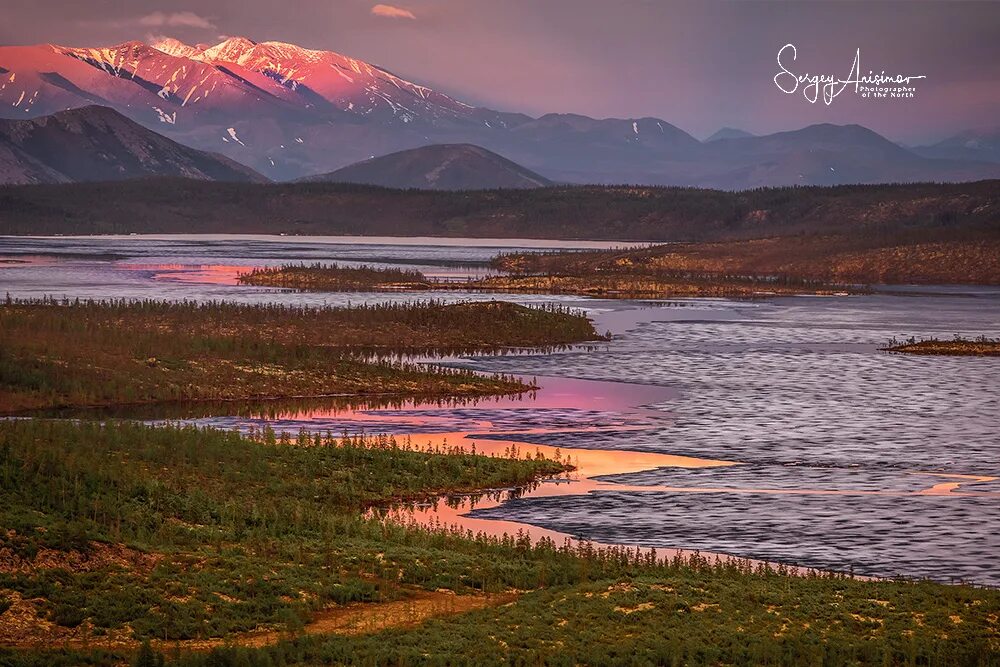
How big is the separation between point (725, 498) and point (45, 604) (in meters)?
17.5

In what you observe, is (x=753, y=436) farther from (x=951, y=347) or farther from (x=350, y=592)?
(x=951, y=347)

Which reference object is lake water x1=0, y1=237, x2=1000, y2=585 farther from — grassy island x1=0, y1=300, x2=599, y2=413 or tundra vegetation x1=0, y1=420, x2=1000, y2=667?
tundra vegetation x1=0, y1=420, x2=1000, y2=667

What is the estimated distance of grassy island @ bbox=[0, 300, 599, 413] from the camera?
162ft

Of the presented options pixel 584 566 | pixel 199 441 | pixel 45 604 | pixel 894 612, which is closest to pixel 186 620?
pixel 45 604

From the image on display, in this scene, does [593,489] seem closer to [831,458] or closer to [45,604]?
[831,458]

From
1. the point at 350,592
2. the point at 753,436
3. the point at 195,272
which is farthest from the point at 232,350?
the point at 195,272

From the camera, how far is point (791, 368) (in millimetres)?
63469

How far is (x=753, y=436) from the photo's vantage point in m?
43.7

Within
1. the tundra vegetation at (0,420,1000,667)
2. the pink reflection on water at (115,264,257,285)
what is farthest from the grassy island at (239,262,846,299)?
the tundra vegetation at (0,420,1000,667)

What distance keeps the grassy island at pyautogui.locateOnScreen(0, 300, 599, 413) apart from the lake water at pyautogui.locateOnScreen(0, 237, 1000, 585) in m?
3.15

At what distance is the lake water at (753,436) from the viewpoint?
30.0 m

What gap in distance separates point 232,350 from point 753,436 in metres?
22.9

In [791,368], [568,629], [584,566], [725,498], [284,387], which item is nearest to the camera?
[568,629]

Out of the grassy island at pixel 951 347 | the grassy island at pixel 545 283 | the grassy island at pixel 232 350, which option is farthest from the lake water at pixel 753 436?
the grassy island at pixel 545 283
